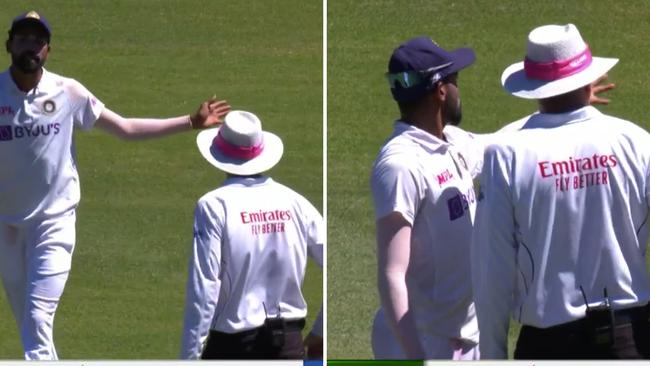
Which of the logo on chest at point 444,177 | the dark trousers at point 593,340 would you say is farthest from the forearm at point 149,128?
the dark trousers at point 593,340

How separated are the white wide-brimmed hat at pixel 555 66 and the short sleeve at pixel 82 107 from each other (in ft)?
8.72

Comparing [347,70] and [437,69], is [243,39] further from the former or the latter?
[437,69]

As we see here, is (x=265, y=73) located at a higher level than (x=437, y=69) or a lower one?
lower

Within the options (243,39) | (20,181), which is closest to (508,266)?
(20,181)

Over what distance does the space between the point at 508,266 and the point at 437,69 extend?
2.88ft

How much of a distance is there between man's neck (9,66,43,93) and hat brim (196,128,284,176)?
104cm

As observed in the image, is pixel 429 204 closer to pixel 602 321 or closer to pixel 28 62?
pixel 602 321

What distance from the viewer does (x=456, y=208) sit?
6.06 metres

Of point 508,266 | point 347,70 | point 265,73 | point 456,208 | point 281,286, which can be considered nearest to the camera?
point 508,266

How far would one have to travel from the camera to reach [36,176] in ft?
25.8

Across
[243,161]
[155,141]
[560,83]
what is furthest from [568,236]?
[155,141]

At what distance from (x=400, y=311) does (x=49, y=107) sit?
269 cm

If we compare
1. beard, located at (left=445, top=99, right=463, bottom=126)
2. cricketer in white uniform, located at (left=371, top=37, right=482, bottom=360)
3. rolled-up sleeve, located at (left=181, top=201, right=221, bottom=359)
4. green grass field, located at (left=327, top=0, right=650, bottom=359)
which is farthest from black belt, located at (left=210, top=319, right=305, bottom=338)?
green grass field, located at (left=327, top=0, right=650, bottom=359)

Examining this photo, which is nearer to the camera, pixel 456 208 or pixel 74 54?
pixel 456 208
